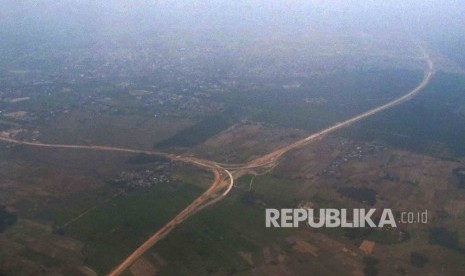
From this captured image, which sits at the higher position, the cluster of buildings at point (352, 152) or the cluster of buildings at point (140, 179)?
the cluster of buildings at point (140, 179)

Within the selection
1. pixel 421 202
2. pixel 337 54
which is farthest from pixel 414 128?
pixel 337 54

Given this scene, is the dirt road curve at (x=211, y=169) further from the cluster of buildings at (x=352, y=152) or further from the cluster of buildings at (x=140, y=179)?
the cluster of buildings at (x=352, y=152)

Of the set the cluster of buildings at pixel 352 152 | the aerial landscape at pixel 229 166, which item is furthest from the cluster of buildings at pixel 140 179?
the cluster of buildings at pixel 352 152

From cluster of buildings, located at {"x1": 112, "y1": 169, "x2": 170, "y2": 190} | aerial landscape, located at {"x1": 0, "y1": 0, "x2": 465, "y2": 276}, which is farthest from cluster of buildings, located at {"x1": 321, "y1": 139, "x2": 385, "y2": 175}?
cluster of buildings, located at {"x1": 112, "y1": 169, "x2": 170, "y2": 190}

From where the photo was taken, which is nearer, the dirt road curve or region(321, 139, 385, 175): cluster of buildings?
the dirt road curve

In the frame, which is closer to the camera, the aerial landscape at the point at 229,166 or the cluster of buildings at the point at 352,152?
the aerial landscape at the point at 229,166

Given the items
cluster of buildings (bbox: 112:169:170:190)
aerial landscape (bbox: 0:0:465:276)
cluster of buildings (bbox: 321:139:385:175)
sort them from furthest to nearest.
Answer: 1. cluster of buildings (bbox: 321:139:385:175)
2. cluster of buildings (bbox: 112:169:170:190)
3. aerial landscape (bbox: 0:0:465:276)

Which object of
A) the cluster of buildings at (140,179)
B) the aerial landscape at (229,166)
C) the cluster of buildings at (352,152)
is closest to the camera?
the aerial landscape at (229,166)

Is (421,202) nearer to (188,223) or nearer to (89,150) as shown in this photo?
(188,223)

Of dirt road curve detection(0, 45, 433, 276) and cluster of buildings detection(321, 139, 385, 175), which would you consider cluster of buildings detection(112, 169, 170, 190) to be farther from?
cluster of buildings detection(321, 139, 385, 175)
